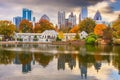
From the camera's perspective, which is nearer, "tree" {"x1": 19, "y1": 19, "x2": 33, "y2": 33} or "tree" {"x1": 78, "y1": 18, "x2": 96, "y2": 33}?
"tree" {"x1": 78, "y1": 18, "x2": 96, "y2": 33}

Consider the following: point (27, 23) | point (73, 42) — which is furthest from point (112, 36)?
point (27, 23)

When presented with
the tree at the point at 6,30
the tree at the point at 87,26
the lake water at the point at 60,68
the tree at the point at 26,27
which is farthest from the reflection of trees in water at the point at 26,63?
the tree at the point at 26,27

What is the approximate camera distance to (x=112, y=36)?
218ft

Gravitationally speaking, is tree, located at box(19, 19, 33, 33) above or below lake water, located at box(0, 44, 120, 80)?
above

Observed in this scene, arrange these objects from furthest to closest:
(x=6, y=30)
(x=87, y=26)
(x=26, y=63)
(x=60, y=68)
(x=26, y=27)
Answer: (x=26, y=27) < (x=87, y=26) < (x=6, y=30) < (x=26, y=63) < (x=60, y=68)

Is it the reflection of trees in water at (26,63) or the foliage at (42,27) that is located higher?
the foliage at (42,27)

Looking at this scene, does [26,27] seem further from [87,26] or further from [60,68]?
[60,68]

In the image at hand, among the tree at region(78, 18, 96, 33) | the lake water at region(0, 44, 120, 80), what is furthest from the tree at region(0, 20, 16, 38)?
the lake water at region(0, 44, 120, 80)

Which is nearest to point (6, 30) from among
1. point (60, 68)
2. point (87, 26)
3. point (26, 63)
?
point (87, 26)

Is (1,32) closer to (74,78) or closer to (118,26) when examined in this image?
(118,26)

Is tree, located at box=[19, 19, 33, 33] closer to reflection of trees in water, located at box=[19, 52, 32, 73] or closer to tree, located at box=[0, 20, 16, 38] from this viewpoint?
tree, located at box=[0, 20, 16, 38]

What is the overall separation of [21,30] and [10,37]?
1636cm

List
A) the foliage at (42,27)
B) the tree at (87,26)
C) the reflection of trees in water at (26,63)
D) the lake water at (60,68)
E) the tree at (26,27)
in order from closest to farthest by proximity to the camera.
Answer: the lake water at (60,68)
the reflection of trees in water at (26,63)
the tree at (87,26)
the foliage at (42,27)
the tree at (26,27)

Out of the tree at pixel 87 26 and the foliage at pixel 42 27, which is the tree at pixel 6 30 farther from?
the tree at pixel 87 26
